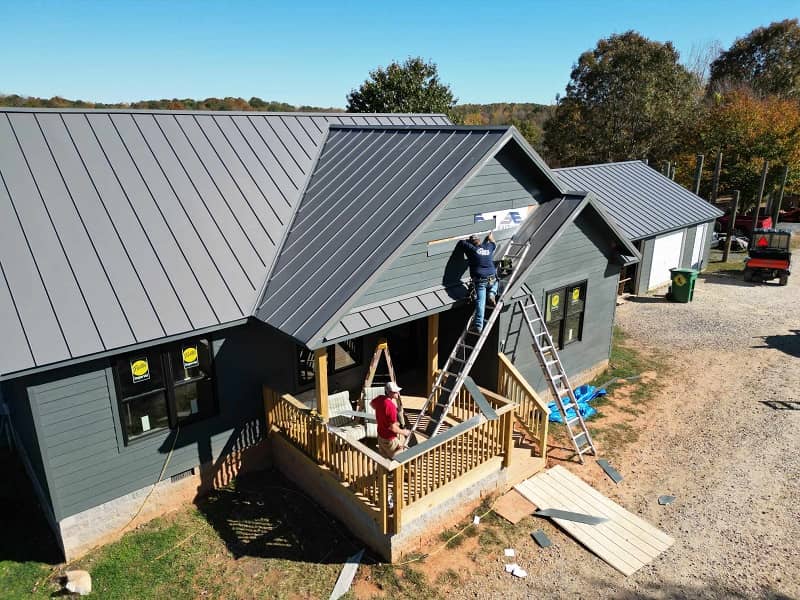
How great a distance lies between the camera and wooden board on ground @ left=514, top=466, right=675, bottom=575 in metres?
8.92

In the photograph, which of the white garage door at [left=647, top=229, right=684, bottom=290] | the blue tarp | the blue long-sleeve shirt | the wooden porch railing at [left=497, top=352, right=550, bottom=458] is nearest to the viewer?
the blue long-sleeve shirt

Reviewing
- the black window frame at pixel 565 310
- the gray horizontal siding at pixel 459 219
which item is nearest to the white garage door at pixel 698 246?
the black window frame at pixel 565 310

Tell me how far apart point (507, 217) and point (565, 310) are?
321cm

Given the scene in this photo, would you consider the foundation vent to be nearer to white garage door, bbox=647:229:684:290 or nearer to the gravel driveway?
the gravel driveway

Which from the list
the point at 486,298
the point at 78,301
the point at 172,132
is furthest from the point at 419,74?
the point at 78,301

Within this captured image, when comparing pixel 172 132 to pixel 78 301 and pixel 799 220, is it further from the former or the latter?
pixel 799 220

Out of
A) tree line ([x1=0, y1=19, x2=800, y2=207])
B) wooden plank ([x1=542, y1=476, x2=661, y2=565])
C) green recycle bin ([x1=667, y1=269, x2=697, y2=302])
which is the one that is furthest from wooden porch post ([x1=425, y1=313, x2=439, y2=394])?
tree line ([x1=0, y1=19, x2=800, y2=207])

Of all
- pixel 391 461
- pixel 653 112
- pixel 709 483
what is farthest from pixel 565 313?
pixel 653 112

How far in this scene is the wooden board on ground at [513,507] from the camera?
979 cm

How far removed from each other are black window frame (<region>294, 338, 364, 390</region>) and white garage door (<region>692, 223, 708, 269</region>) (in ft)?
65.3

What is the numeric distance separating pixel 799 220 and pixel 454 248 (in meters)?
40.5

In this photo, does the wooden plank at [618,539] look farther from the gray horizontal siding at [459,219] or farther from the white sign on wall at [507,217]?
the white sign on wall at [507,217]

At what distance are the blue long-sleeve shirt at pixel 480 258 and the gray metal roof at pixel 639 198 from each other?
11761mm

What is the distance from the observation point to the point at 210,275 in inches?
395
